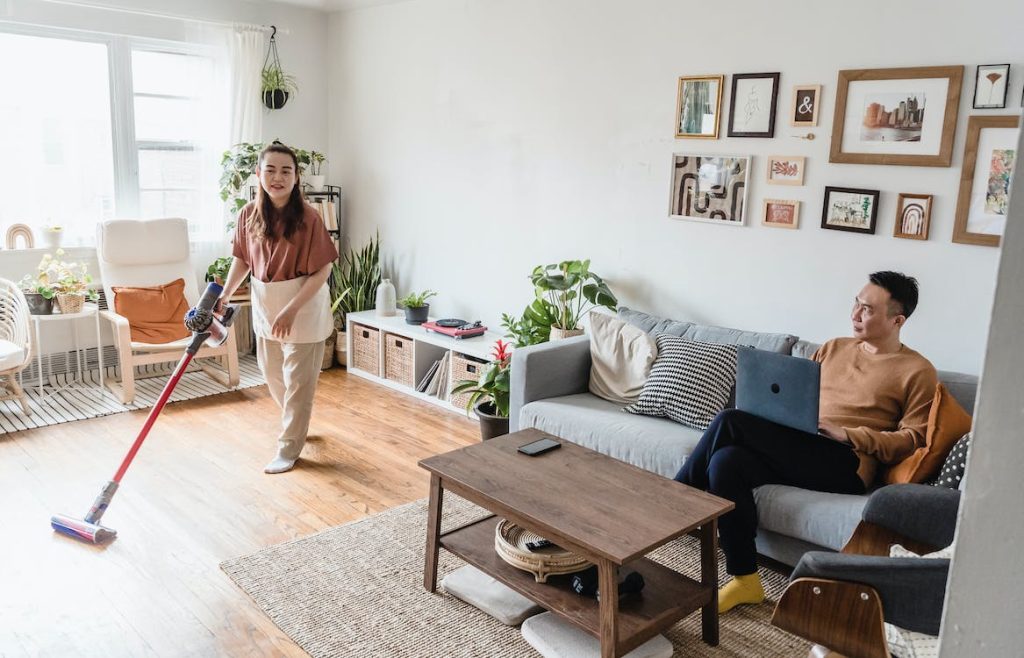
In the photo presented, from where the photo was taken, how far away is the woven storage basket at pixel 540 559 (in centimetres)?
239

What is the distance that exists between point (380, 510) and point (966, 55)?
2744 mm

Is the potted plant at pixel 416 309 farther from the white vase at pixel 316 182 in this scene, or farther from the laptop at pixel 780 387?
the laptop at pixel 780 387

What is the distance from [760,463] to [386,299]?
9.60 feet

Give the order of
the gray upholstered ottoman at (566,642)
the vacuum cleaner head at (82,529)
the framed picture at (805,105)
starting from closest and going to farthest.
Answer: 1. the gray upholstered ottoman at (566,642)
2. the vacuum cleaner head at (82,529)
3. the framed picture at (805,105)

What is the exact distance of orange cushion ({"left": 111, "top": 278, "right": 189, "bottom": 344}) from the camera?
457 centimetres

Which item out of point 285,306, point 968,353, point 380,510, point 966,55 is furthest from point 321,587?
point 966,55

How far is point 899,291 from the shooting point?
2.76 metres

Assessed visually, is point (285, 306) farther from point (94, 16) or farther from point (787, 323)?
point (94, 16)

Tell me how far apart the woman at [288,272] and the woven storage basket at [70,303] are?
4.45ft

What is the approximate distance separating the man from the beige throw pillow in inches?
28.7

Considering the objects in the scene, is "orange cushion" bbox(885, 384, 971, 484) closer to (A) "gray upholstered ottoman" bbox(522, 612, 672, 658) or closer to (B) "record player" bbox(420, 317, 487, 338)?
(A) "gray upholstered ottoman" bbox(522, 612, 672, 658)

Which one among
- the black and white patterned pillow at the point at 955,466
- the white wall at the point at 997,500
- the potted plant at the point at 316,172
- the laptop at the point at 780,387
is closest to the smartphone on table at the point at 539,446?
the laptop at the point at 780,387

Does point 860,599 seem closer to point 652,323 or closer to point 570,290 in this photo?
point 652,323

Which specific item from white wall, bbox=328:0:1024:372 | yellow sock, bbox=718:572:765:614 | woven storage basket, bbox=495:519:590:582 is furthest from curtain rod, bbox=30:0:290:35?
yellow sock, bbox=718:572:765:614
